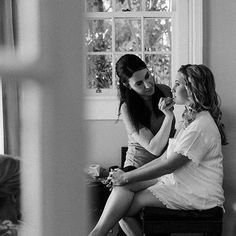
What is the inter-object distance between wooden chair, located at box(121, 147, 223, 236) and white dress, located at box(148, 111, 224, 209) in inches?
1.6

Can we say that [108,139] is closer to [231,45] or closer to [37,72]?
[231,45]

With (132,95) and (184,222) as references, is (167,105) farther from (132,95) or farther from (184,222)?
(184,222)

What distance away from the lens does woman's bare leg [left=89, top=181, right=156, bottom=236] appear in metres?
3.12

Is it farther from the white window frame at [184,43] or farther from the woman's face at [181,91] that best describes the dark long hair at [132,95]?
the white window frame at [184,43]

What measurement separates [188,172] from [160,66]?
1836 millimetres

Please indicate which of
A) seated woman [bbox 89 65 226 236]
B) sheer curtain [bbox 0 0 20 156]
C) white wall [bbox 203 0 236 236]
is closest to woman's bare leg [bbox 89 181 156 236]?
seated woman [bbox 89 65 226 236]

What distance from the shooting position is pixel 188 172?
→ 312cm

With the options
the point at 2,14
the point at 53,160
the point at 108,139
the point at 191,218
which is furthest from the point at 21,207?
the point at 108,139

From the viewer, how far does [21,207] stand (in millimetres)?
666

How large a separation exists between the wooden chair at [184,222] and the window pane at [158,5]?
2.16 m

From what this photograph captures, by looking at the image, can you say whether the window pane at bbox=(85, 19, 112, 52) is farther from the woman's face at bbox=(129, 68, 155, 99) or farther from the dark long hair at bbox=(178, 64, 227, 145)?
the dark long hair at bbox=(178, 64, 227, 145)

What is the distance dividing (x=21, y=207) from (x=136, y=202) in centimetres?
256

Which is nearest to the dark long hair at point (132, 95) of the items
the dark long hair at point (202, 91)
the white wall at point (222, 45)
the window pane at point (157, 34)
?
the dark long hair at point (202, 91)

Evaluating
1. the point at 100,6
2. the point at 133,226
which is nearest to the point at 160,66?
the point at 100,6
